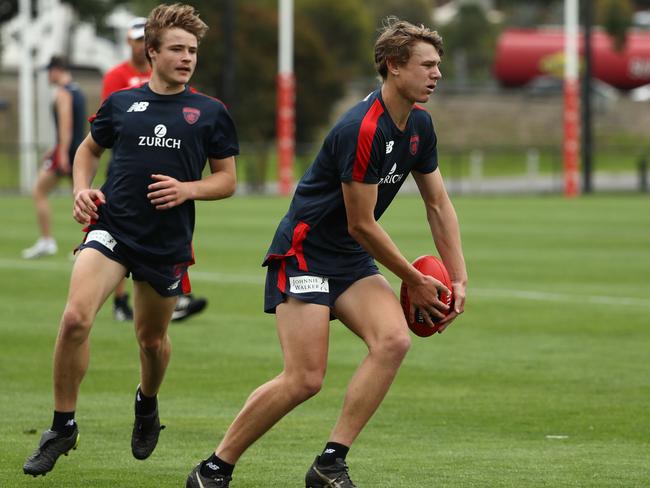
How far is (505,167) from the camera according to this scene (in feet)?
177

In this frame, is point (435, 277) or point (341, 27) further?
point (341, 27)

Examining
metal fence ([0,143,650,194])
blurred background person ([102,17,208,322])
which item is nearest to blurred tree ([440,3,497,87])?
metal fence ([0,143,650,194])

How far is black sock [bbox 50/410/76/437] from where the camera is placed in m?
7.36

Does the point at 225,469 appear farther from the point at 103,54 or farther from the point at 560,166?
the point at 103,54

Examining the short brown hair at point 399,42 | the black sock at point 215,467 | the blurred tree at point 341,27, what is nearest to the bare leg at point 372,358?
the black sock at point 215,467

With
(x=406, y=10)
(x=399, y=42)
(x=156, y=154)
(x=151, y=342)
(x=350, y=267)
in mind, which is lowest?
(x=151, y=342)

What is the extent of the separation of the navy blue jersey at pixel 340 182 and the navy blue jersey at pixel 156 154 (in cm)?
92

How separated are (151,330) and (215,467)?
4.32 ft

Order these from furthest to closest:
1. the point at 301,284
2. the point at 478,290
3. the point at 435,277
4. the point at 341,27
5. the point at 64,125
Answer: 1. the point at 341,27
2. the point at 64,125
3. the point at 478,290
4. the point at 435,277
5. the point at 301,284

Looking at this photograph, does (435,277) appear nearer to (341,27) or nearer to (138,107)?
(138,107)

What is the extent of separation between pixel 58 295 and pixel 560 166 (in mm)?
35993

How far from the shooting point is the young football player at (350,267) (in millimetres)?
6594

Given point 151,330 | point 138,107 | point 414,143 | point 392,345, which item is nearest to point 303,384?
point 392,345

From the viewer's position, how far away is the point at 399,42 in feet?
21.8
